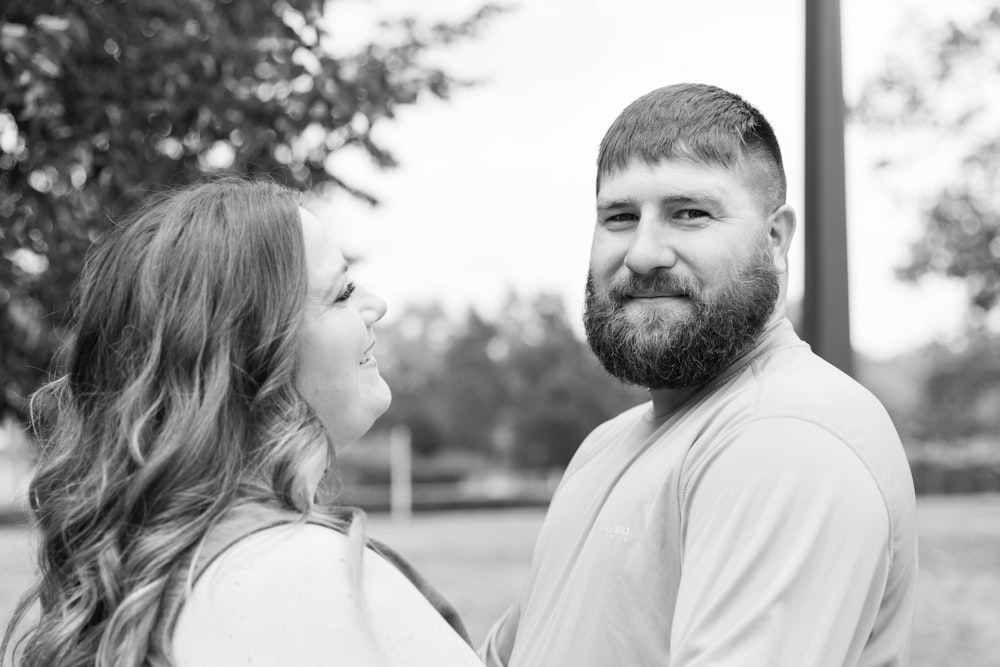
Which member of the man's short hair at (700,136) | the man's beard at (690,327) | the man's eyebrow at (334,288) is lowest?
the man's beard at (690,327)

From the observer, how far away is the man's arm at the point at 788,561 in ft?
5.74

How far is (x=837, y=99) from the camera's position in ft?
11.7

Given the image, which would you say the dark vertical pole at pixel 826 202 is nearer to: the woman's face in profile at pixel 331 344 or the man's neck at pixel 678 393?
the man's neck at pixel 678 393

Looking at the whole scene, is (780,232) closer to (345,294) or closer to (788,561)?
(788,561)

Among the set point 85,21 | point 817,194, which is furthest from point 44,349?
point 817,194

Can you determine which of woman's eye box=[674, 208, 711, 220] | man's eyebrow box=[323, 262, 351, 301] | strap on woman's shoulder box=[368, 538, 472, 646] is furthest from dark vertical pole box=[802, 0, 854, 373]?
man's eyebrow box=[323, 262, 351, 301]

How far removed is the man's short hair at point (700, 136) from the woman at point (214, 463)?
2.39ft

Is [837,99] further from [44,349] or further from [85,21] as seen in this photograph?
[44,349]

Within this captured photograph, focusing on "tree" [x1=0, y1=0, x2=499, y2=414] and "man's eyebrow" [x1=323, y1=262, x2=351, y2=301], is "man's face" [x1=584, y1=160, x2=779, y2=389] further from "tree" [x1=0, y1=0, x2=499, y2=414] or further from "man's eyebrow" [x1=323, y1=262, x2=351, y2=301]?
"tree" [x1=0, y1=0, x2=499, y2=414]

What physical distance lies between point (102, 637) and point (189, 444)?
0.29 metres

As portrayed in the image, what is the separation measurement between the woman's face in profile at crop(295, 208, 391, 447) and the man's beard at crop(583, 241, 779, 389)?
2.05 feet

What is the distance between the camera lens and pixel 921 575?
55.4 ft

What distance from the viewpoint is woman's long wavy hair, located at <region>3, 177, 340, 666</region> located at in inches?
64.1

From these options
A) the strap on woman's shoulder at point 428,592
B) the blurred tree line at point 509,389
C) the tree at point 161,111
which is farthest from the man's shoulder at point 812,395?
the blurred tree line at point 509,389
